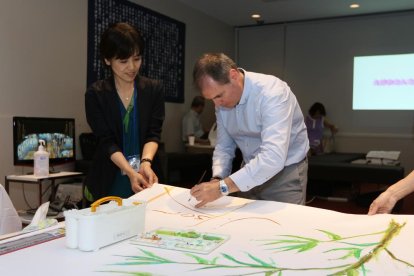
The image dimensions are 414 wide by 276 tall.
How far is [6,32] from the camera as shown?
3443mm

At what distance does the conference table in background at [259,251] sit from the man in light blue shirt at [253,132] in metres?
0.13

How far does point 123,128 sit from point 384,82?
18.4ft

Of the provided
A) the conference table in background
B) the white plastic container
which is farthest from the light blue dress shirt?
the white plastic container

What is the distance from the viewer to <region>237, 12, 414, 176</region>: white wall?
6.32 meters

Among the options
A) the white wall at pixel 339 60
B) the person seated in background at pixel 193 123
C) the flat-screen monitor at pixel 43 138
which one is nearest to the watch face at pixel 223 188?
the flat-screen monitor at pixel 43 138

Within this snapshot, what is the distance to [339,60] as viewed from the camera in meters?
6.69

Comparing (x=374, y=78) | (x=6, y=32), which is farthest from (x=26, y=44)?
(x=374, y=78)

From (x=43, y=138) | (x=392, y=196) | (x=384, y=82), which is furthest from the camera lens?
(x=384, y=82)

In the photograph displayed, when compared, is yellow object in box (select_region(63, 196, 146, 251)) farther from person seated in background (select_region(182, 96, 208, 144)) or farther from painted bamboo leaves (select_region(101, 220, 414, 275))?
person seated in background (select_region(182, 96, 208, 144))

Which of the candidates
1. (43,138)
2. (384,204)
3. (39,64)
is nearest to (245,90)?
(384,204)

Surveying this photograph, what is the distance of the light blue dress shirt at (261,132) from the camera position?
146 centimetres

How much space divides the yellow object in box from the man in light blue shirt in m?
0.41

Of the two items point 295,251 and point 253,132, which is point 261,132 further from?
point 295,251

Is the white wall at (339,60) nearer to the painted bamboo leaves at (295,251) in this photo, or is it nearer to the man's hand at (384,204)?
the man's hand at (384,204)
